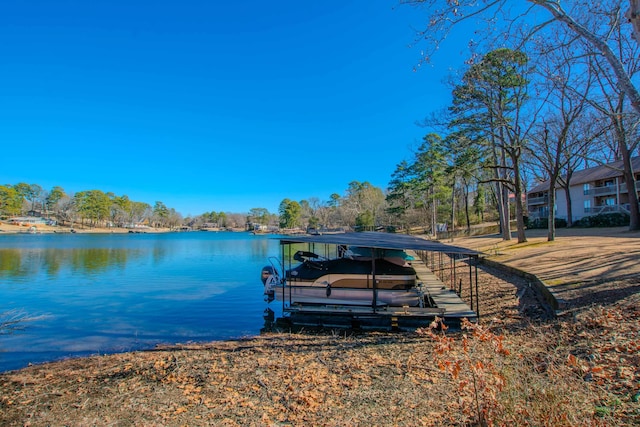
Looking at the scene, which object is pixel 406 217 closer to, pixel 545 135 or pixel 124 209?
pixel 545 135

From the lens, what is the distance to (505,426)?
2.61m

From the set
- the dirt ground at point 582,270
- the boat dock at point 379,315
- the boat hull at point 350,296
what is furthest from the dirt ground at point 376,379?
the boat hull at point 350,296

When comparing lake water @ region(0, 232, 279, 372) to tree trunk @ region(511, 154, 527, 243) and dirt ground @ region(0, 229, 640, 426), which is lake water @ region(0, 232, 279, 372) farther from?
tree trunk @ region(511, 154, 527, 243)

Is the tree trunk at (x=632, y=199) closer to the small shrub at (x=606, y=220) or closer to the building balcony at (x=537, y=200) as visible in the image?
the small shrub at (x=606, y=220)

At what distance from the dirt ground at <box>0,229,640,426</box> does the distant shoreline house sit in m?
31.7

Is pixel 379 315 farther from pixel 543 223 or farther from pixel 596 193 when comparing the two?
pixel 596 193

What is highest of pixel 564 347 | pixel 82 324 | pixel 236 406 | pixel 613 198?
pixel 613 198

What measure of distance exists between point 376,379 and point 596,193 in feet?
136

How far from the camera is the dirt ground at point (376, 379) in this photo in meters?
2.92

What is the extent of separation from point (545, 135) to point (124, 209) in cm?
12655

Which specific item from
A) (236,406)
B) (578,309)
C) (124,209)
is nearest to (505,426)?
(236,406)

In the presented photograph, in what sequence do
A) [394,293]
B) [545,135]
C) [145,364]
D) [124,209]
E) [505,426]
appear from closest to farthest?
[505,426]
[145,364]
[394,293]
[545,135]
[124,209]

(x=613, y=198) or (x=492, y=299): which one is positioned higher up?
(x=613, y=198)

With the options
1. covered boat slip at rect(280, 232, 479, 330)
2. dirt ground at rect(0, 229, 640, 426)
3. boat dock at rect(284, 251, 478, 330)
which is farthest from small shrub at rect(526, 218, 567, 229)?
boat dock at rect(284, 251, 478, 330)
